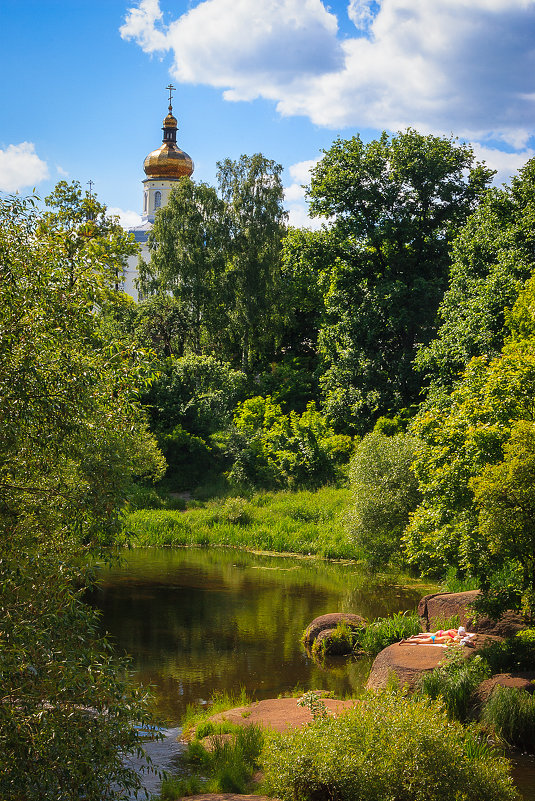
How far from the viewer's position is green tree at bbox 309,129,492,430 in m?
36.1

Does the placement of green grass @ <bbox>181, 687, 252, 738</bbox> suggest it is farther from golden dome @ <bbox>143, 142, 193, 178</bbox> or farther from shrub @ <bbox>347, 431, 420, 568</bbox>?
golden dome @ <bbox>143, 142, 193, 178</bbox>

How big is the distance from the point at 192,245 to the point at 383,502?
82.7 feet

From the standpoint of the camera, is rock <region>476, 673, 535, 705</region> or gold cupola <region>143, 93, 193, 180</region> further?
gold cupola <region>143, 93, 193, 180</region>

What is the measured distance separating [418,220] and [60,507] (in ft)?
106

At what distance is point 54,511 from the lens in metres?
8.20

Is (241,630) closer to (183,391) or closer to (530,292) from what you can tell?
(530,292)

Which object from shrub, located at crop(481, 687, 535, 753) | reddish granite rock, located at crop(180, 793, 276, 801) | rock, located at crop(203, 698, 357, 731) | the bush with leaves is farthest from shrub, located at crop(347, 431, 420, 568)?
reddish granite rock, located at crop(180, 793, 276, 801)

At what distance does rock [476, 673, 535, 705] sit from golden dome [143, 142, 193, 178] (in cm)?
6428

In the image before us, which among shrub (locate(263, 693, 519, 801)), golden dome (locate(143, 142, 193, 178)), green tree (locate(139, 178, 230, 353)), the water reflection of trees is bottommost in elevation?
the water reflection of trees

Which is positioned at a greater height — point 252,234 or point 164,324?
Answer: point 252,234

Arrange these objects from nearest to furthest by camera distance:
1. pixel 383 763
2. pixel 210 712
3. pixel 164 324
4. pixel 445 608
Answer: pixel 383 763 < pixel 210 712 < pixel 445 608 < pixel 164 324

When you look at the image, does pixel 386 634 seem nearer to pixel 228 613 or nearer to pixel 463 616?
pixel 463 616

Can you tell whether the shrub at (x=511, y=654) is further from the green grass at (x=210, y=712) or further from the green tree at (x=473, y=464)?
the green grass at (x=210, y=712)

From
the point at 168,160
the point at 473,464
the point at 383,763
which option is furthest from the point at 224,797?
the point at 168,160
